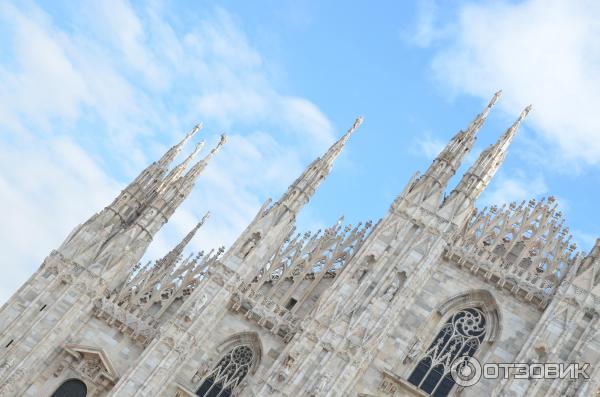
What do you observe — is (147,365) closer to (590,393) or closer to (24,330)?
(24,330)

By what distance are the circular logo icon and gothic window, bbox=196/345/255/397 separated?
23.6ft

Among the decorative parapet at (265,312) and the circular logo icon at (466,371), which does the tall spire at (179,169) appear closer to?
the decorative parapet at (265,312)

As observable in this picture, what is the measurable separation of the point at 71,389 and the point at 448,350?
13719mm

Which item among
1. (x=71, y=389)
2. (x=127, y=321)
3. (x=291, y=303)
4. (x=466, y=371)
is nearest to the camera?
(x=466, y=371)

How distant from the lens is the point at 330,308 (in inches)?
1129

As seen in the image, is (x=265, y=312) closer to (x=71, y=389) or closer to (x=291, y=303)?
(x=291, y=303)

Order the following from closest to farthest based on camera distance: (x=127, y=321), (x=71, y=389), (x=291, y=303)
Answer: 1. (x=71, y=389)
2. (x=127, y=321)
3. (x=291, y=303)

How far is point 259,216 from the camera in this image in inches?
1256

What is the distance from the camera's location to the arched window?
29.8m

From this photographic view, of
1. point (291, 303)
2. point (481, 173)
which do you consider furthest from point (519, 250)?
point (291, 303)

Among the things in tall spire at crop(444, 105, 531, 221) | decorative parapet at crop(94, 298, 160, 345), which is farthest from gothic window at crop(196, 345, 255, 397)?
tall spire at crop(444, 105, 531, 221)

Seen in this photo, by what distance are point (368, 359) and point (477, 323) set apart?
4.62 m

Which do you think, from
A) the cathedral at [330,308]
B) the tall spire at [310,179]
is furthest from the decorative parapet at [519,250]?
the tall spire at [310,179]

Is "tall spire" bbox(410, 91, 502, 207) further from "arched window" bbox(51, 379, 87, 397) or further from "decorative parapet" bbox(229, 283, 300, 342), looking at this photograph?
"arched window" bbox(51, 379, 87, 397)
